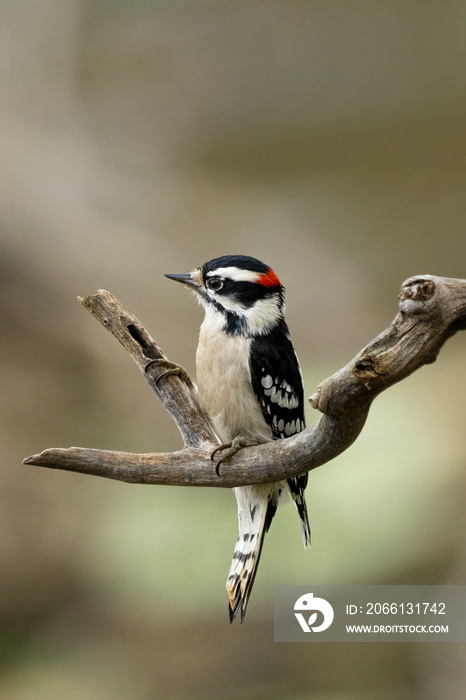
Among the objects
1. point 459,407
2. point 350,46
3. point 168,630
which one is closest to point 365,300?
point 459,407

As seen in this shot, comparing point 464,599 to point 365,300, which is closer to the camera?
point 464,599

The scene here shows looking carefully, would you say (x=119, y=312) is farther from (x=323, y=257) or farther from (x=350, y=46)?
(x=350, y=46)

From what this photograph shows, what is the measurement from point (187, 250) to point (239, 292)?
2.42 m

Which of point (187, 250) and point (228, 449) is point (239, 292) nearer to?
point (228, 449)

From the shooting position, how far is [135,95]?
155 inches

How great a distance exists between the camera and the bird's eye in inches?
59.7

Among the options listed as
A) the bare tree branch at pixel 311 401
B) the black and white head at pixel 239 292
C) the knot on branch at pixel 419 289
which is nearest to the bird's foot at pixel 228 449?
the bare tree branch at pixel 311 401

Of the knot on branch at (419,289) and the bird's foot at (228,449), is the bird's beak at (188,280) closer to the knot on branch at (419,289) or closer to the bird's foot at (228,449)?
the bird's foot at (228,449)

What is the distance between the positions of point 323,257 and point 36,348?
1.73m

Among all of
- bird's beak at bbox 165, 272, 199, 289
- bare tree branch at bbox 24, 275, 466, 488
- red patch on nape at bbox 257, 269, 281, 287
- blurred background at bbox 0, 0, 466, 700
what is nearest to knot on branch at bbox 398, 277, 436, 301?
bare tree branch at bbox 24, 275, 466, 488

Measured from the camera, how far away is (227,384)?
1.56 m

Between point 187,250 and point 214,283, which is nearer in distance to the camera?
point 214,283

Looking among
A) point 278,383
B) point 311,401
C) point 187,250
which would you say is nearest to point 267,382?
point 278,383

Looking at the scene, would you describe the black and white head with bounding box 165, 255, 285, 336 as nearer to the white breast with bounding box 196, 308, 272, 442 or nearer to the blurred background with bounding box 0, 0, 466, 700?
the white breast with bounding box 196, 308, 272, 442
